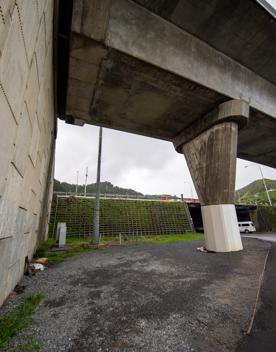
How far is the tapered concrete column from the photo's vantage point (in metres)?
9.77

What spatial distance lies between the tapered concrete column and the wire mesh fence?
10.3 meters

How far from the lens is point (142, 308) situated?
3.64 metres

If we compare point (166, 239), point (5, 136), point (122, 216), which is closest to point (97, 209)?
point (166, 239)

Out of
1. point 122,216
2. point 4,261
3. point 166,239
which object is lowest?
point 166,239

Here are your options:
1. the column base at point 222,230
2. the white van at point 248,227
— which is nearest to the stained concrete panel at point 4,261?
the column base at point 222,230

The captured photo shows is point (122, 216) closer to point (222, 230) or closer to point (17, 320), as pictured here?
point (222, 230)

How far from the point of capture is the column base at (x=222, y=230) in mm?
9656

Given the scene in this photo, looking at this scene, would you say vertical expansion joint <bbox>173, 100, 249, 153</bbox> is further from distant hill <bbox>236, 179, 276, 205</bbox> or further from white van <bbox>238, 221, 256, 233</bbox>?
distant hill <bbox>236, 179, 276, 205</bbox>

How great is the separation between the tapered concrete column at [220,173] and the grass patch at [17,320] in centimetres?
905

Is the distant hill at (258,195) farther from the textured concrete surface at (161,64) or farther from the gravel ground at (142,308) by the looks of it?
the gravel ground at (142,308)

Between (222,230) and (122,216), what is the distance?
1295 cm

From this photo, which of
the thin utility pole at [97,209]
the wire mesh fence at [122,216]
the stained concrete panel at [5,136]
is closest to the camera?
the stained concrete panel at [5,136]

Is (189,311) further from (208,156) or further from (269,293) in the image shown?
(208,156)

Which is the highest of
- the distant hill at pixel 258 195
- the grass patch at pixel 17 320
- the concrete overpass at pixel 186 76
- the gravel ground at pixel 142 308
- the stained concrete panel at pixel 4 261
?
the distant hill at pixel 258 195
